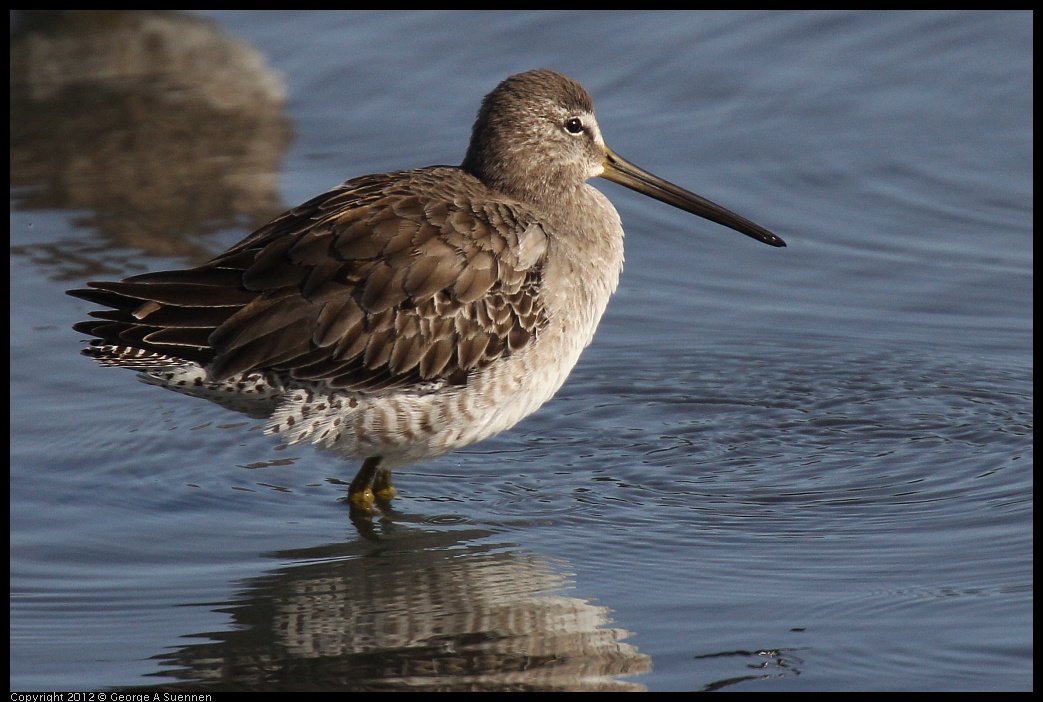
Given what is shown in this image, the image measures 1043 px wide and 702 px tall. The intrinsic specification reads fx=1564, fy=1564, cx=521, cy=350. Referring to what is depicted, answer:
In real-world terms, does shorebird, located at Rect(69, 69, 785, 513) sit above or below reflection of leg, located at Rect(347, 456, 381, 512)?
above

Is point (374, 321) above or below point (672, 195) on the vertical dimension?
below

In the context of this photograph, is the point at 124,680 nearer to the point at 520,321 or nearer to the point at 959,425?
the point at 520,321

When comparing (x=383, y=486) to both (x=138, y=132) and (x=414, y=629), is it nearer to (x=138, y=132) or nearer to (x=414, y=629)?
(x=414, y=629)

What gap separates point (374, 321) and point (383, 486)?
2.18 ft

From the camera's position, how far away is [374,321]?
494 cm

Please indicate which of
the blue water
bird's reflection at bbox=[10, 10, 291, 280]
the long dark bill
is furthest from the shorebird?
bird's reflection at bbox=[10, 10, 291, 280]

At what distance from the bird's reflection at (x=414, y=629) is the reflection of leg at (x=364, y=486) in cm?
29

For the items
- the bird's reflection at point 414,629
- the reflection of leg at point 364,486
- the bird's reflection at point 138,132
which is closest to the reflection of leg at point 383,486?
the reflection of leg at point 364,486

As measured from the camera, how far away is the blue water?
4.25 meters

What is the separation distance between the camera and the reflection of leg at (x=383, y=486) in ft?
17.3

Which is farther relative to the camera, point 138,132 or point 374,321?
point 138,132

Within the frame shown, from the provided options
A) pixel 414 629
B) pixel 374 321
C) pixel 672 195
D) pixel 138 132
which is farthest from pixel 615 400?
pixel 138 132

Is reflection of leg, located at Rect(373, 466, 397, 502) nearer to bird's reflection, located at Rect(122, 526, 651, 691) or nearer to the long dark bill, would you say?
bird's reflection, located at Rect(122, 526, 651, 691)

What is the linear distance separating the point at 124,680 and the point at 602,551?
4.90ft
